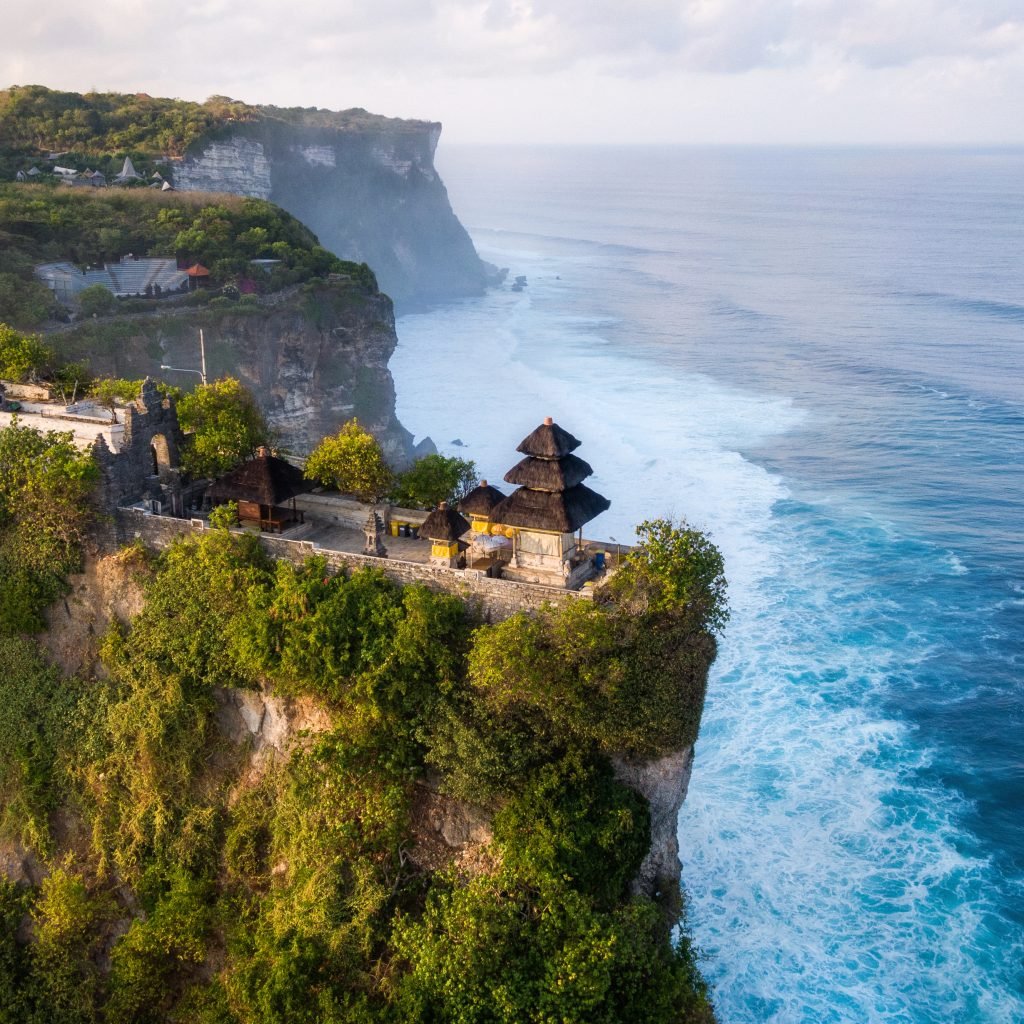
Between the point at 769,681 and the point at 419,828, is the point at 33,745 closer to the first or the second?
the point at 419,828

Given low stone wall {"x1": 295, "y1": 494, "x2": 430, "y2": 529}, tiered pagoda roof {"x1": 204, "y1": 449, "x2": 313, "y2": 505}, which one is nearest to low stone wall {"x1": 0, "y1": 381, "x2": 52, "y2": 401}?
tiered pagoda roof {"x1": 204, "y1": 449, "x2": 313, "y2": 505}

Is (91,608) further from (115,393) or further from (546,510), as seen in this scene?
(546,510)

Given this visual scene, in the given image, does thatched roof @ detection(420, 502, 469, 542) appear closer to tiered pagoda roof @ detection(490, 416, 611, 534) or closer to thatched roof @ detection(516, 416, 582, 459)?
tiered pagoda roof @ detection(490, 416, 611, 534)

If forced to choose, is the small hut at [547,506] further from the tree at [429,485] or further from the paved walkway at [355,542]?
the tree at [429,485]

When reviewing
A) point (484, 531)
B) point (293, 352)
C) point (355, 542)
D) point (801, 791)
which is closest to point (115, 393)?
point (355, 542)

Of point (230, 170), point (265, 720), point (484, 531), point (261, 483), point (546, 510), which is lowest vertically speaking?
point (265, 720)

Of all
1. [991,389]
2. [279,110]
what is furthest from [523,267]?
[991,389]
